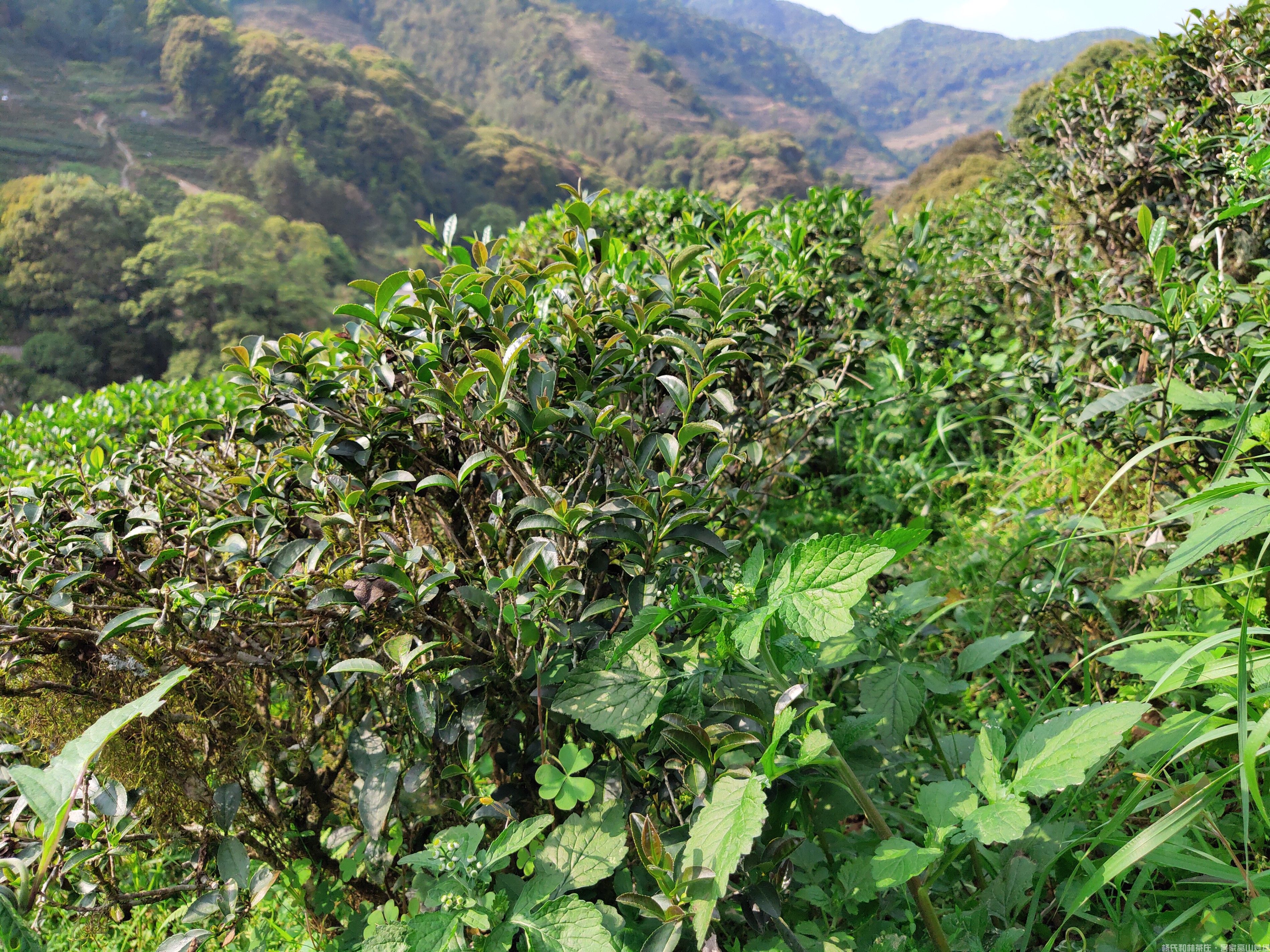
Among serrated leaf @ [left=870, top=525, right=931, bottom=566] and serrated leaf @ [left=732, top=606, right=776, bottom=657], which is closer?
serrated leaf @ [left=732, top=606, right=776, bottom=657]

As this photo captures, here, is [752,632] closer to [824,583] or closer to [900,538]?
[824,583]

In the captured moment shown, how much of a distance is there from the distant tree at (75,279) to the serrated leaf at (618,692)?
98.3 ft

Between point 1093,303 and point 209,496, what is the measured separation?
8.61 ft

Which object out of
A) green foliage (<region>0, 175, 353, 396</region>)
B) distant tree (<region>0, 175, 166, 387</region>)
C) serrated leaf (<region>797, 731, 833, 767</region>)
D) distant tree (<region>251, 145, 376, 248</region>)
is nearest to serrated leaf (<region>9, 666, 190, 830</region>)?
serrated leaf (<region>797, 731, 833, 767</region>)

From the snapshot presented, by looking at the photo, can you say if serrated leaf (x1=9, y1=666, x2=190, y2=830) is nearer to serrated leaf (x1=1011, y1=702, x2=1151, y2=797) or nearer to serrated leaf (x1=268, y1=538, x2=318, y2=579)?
serrated leaf (x1=268, y1=538, x2=318, y2=579)

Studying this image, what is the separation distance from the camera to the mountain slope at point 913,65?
11744 centimetres

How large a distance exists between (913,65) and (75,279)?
159 meters

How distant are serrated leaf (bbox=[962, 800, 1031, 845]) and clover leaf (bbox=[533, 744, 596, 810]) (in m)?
0.56

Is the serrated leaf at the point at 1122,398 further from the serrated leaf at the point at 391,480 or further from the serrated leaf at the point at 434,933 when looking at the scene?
the serrated leaf at the point at 434,933

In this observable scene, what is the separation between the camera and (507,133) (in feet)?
162

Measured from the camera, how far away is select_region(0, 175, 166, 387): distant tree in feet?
80.9

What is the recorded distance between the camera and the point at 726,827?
2.77ft

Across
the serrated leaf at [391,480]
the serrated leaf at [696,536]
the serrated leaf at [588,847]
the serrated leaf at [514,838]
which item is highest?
the serrated leaf at [391,480]

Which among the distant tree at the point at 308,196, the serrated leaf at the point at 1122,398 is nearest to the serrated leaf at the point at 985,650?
the serrated leaf at the point at 1122,398
